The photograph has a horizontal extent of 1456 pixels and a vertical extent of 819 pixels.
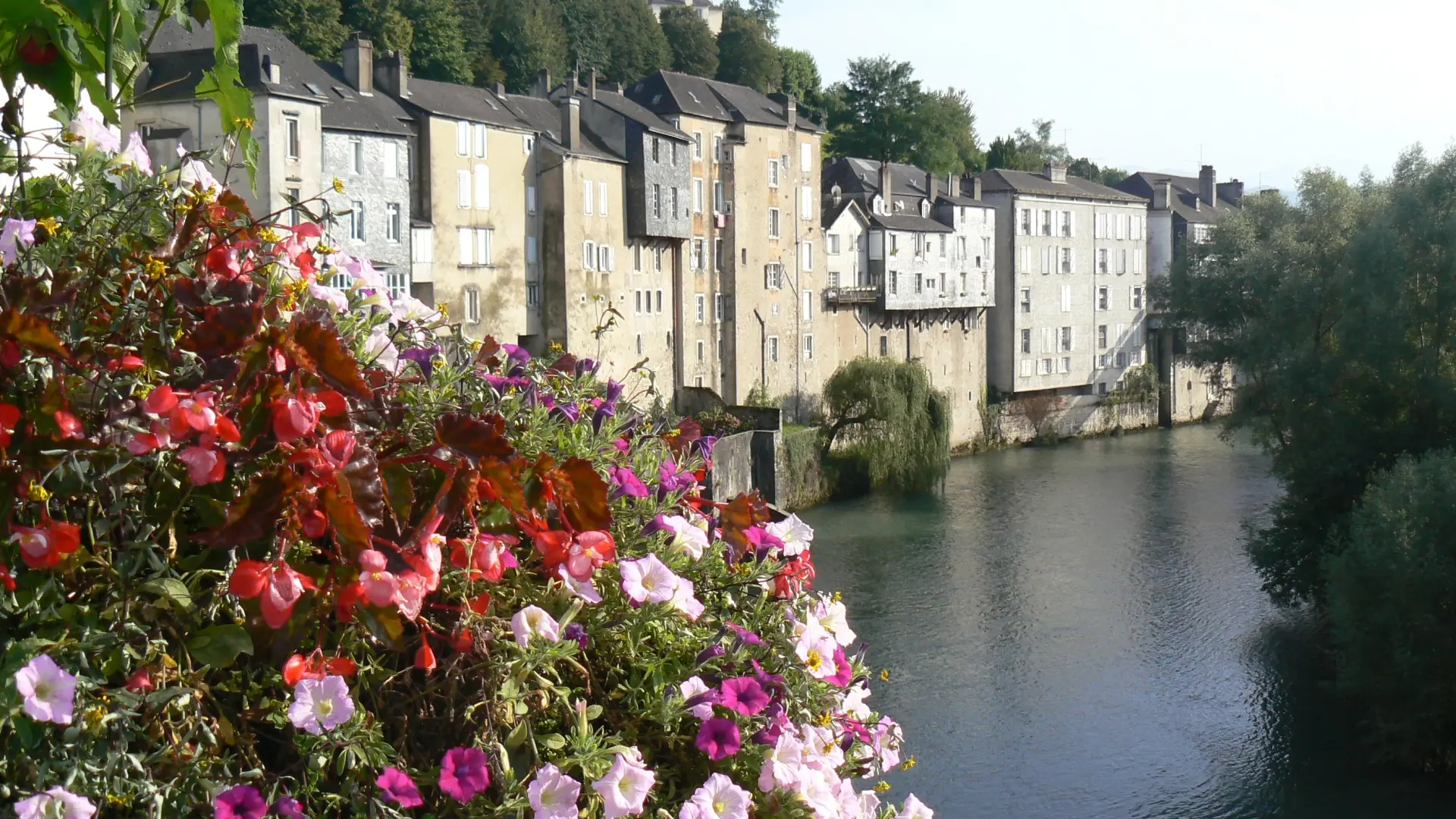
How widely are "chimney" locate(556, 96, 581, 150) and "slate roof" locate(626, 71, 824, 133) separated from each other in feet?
15.1

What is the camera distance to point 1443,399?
22.1m

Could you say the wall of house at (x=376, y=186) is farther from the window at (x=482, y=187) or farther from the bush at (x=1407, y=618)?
the bush at (x=1407, y=618)

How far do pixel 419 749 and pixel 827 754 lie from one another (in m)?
0.72

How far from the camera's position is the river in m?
18.3

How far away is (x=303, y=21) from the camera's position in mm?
49781

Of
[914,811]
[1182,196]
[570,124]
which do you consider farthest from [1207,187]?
[914,811]

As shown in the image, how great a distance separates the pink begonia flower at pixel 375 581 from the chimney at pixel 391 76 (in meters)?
34.8

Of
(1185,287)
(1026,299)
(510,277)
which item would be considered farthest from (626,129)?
(1026,299)

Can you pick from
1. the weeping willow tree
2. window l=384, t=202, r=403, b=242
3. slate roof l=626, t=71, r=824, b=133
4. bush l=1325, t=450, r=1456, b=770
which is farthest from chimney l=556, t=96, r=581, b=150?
bush l=1325, t=450, r=1456, b=770

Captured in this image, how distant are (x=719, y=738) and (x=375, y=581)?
619 mm

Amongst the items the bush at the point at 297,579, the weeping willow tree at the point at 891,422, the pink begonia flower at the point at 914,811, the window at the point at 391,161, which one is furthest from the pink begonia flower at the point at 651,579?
the weeping willow tree at the point at 891,422

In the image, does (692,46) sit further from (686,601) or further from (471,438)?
(471,438)

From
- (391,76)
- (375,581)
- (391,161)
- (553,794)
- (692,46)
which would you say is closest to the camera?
(375,581)

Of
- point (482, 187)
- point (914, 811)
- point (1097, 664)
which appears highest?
point (482, 187)
